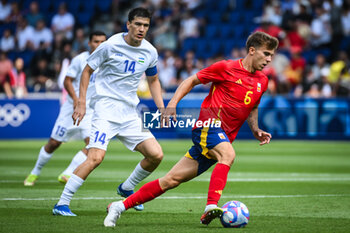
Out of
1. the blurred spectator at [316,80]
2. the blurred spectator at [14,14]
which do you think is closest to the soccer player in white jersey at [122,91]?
the blurred spectator at [316,80]

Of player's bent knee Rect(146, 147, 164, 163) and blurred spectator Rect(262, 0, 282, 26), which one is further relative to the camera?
blurred spectator Rect(262, 0, 282, 26)

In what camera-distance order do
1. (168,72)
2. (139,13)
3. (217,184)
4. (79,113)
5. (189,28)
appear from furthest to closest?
(189,28)
(168,72)
(139,13)
(79,113)
(217,184)

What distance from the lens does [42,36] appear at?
2573 centimetres

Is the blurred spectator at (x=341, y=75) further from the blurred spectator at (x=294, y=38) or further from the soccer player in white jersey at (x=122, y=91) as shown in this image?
the soccer player in white jersey at (x=122, y=91)

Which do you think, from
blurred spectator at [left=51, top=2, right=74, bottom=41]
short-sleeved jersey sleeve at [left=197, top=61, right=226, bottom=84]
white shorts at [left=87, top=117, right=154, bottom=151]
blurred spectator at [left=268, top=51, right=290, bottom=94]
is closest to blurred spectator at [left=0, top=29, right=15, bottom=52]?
blurred spectator at [left=51, top=2, right=74, bottom=41]

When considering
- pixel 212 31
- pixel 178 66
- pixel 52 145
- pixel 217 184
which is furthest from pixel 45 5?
pixel 217 184

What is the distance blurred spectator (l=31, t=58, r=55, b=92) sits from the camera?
23031 mm

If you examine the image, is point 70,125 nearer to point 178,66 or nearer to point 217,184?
point 217,184

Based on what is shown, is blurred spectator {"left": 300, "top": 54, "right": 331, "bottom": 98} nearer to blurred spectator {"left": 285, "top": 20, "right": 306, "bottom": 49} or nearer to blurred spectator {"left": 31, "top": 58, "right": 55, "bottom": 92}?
blurred spectator {"left": 285, "top": 20, "right": 306, "bottom": 49}

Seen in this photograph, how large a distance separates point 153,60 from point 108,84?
0.62 m

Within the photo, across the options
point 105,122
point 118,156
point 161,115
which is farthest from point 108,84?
point 118,156

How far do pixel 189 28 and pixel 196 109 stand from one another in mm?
18456

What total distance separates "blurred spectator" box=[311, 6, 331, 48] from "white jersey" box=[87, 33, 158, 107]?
1633 centimetres

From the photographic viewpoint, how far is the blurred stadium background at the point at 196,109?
25.0ft
